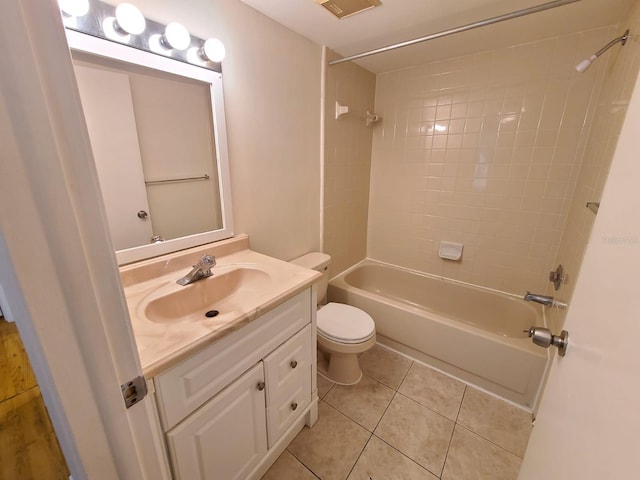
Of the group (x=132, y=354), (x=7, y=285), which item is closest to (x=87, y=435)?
(x=132, y=354)

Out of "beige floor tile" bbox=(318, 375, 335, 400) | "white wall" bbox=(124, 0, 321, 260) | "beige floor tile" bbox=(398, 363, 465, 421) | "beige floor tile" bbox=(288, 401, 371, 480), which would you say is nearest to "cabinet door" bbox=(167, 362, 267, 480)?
"beige floor tile" bbox=(288, 401, 371, 480)

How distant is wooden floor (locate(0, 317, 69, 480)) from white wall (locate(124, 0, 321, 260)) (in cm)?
108

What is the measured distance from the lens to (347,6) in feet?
4.42

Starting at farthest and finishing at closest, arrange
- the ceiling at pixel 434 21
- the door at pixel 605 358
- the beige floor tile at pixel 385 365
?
1. the beige floor tile at pixel 385 365
2. the ceiling at pixel 434 21
3. the door at pixel 605 358

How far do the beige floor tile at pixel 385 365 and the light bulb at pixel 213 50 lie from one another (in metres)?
2.01

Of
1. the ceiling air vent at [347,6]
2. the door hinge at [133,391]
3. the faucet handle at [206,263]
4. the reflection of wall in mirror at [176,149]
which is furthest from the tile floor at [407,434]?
the ceiling air vent at [347,6]

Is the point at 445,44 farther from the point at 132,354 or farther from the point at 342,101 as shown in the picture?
the point at 132,354

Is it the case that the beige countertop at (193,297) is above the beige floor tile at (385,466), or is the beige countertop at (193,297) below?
above

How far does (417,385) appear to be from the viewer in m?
1.78

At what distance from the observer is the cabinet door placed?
85cm

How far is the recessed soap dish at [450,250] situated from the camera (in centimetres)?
230

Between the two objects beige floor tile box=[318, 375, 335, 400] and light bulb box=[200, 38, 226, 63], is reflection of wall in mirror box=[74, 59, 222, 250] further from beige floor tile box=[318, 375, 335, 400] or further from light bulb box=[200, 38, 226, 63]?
beige floor tile box=[318, 375, 335, 400]

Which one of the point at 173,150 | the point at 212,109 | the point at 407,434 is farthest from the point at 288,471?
the point at 212,109

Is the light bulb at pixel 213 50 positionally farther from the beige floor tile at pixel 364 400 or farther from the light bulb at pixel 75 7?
the beige floor tile at pixel 364 400
